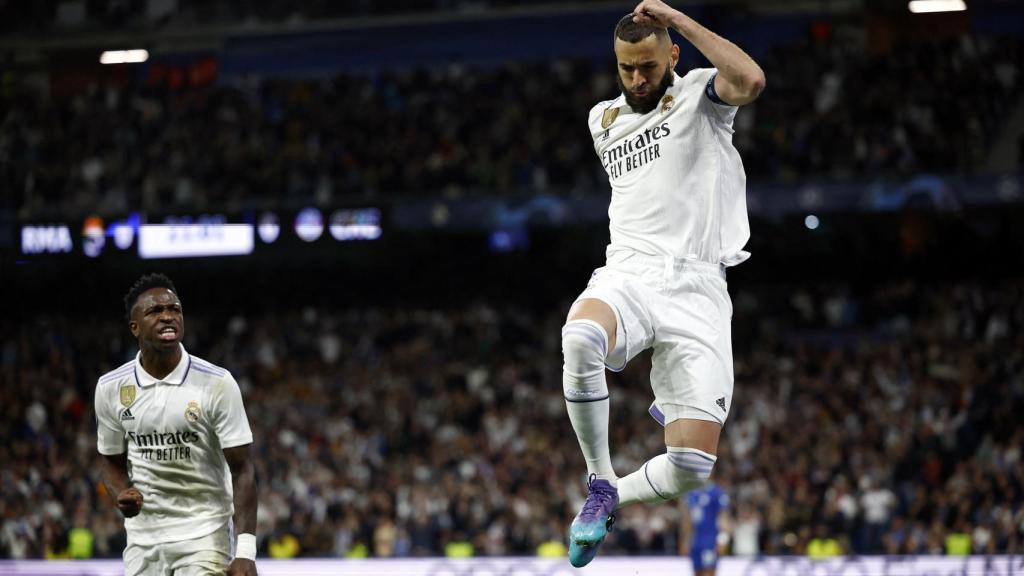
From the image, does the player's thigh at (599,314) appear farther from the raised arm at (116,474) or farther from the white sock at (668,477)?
the raised arm at (116,474)

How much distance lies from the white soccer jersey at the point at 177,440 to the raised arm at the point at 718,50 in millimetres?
2829

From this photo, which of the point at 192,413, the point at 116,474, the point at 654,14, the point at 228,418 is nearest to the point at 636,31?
the point at 654,14

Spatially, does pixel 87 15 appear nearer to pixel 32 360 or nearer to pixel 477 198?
pixel 32 360

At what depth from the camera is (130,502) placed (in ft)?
21.0

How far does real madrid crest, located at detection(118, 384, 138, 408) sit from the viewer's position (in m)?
6.69

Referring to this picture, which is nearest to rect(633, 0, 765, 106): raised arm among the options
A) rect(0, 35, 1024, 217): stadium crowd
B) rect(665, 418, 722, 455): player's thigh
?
rect(665, 418, 722, 455): player's thigh

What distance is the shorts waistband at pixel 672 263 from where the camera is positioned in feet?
19.3

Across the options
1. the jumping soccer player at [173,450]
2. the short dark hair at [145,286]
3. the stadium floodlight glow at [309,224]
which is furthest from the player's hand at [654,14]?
the stadium floodlight glow at [309,224]

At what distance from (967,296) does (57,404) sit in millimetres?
15758

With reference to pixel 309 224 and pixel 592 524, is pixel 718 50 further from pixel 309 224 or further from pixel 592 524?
pixel 309 224

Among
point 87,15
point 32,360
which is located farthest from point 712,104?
point 87,15

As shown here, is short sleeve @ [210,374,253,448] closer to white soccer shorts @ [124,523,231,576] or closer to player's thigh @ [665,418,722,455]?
white soccer shorts @ [124,523,231,576]

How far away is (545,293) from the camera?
2486 cm

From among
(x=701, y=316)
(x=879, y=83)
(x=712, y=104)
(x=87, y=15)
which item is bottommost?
(x=701, y=316)
